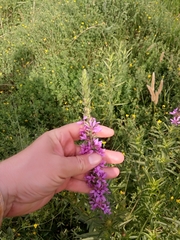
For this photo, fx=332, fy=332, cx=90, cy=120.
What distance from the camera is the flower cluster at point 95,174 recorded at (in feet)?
4.89

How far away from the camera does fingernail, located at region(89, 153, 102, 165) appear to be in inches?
59.2

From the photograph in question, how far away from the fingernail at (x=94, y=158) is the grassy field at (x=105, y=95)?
12.3 inches

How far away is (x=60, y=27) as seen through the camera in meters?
4.08

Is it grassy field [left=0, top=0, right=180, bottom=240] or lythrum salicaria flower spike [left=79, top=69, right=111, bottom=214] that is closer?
lythrum salicaria flower spike [left=79, top=69, right=111, bottom=214]

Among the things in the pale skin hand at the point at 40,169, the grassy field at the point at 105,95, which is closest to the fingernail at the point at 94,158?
the pale skin hand at the point at 40,169

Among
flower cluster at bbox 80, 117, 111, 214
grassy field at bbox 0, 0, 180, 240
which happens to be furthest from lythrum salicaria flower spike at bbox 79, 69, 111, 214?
grassy field at bbox 0, 0, 180, 240

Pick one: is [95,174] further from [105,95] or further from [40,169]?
[105,95]

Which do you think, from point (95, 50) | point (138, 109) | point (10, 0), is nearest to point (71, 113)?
point (138, 109)

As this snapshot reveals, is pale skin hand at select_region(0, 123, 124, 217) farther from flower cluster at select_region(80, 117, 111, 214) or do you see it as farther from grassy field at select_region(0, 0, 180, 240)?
grassy field at select_region(0, 0, 180, 240)

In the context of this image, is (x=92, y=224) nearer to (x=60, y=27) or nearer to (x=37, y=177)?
(x=37, y=177)

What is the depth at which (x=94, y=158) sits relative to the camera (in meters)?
1.51

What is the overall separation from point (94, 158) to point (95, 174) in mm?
111

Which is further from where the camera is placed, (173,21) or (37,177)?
(173,21)

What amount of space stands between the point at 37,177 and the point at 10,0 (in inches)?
168
